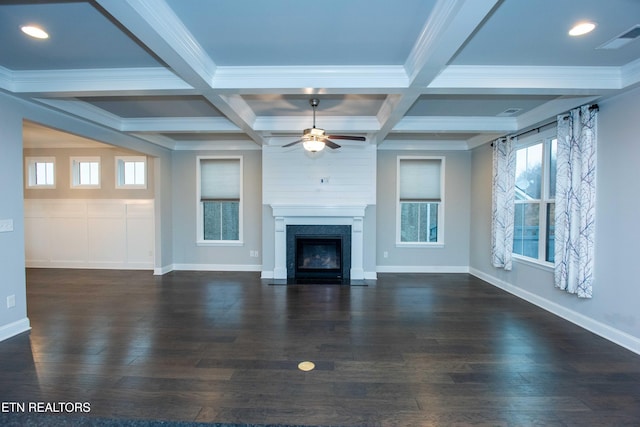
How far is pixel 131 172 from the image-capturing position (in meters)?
6.57

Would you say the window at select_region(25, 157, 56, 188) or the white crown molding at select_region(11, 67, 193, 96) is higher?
the white crown molding at select_region(11, 67, 193, 96)

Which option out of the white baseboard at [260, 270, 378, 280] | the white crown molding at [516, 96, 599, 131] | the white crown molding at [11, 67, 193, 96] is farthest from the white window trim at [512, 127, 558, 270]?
the white crown molding at [11, 67, 193, 96]

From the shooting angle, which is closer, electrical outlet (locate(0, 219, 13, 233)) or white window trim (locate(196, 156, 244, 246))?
electrical outlet (locate(0, 219, 13, 233))

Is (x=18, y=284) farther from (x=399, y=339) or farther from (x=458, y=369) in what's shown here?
(x=458, y=369)

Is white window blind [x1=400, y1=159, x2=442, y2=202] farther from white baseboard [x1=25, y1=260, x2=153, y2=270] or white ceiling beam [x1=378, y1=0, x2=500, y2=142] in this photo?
white baseboard [x1=25, y1=260, x2=153, y2=270]

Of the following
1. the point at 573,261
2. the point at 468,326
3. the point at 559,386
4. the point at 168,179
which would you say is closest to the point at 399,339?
the point at 468,326

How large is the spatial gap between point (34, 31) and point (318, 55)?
229 centimetres

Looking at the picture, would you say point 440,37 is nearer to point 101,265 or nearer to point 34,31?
point 34,31

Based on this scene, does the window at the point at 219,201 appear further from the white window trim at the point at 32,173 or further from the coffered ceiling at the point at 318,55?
the white window trim at the point at 32,173

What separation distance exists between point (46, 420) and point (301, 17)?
334 cm

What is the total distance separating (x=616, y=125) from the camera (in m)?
3.30

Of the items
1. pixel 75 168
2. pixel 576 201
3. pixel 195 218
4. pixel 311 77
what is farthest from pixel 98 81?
pixel 576 201

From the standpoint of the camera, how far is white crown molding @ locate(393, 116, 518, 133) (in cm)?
472

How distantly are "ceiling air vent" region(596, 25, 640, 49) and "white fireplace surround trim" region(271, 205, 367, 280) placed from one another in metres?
3.82
